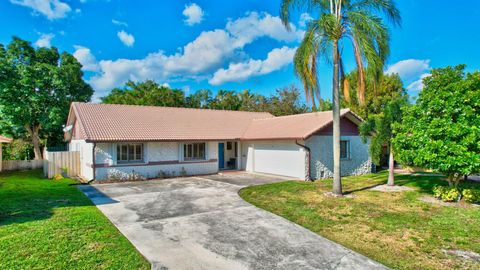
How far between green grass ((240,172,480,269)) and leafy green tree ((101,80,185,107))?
26.4 m

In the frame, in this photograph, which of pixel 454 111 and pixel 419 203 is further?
pixel 419 203

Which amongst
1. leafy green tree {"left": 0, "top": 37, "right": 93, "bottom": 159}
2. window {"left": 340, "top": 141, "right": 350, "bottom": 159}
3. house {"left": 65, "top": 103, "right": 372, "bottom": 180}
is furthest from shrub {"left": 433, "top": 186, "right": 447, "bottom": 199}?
leafy green tree {"left": 0, "top": 37, "right": 93, "bottom": 159}

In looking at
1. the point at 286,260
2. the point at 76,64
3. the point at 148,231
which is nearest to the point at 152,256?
the point at 148,231

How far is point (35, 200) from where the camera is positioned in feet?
34.2

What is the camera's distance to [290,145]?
16656 mm

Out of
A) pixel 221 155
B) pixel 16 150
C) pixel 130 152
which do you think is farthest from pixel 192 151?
pixel 16 150

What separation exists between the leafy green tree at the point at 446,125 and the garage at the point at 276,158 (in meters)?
6.16

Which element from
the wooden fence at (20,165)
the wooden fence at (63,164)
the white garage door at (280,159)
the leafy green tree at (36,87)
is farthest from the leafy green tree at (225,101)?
the wooden fence at (63,164)

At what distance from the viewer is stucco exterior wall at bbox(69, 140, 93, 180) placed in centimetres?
1566

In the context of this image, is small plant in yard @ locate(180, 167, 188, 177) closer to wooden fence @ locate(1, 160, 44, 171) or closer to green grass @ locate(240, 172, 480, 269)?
green grass @ locate(240, 172, 480, 269)

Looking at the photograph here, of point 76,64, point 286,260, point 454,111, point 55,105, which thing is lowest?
point 286,260

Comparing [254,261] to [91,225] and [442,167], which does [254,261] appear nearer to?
[91,225]

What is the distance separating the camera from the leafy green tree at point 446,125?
894 centimetres

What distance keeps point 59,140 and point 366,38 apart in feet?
88.9
